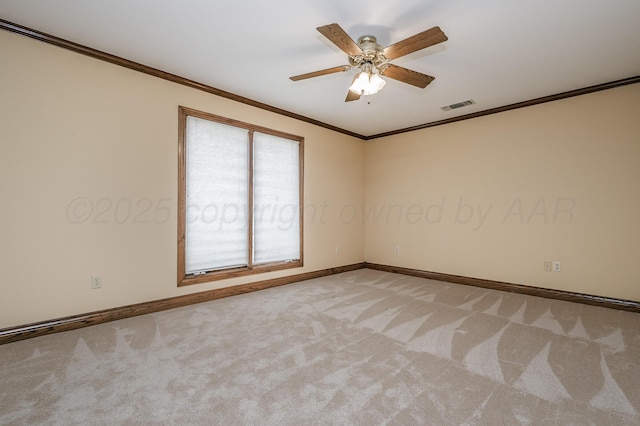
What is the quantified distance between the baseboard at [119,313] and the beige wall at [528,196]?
2.68 meters

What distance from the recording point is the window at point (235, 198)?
362 centimetres

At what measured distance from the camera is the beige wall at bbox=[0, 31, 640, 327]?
2.60 m

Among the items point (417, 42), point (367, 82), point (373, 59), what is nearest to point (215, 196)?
point (367, 82)

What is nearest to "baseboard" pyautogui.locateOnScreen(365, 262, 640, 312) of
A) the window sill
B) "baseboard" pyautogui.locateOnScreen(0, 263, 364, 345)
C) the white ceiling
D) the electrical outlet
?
the window sill

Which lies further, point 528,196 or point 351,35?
point 528,196

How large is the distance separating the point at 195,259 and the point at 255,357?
186cm

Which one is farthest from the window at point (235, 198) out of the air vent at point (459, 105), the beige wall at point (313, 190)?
the air vent at point (459, 105)

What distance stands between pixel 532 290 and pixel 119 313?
16.7 feet

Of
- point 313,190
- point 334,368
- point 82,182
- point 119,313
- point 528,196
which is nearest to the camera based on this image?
point 334,368

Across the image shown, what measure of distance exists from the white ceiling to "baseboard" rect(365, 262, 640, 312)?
262 centimetres

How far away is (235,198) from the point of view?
4.05 metres

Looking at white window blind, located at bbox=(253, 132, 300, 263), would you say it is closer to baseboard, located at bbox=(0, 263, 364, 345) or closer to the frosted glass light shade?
baseboard, located at bbox=(0, 263, 364, 345)

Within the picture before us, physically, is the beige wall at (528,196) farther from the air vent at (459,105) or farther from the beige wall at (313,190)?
the air vent at (459,105)

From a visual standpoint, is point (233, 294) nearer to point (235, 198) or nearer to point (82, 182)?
point (235, 198)
